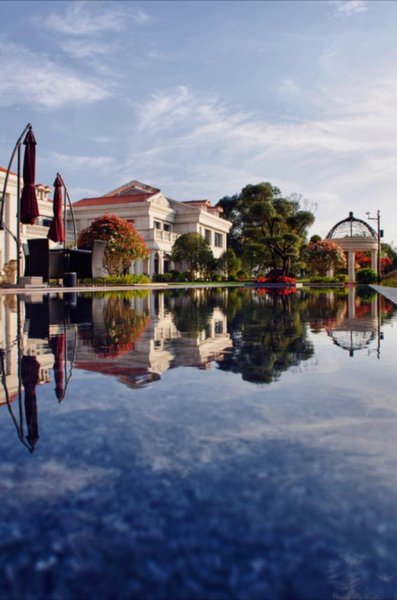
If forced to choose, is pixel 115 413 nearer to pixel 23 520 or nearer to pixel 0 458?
pixel 0 458

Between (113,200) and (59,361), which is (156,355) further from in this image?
(113,200)

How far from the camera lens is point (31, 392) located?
10.0 feet

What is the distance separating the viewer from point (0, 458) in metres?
1.91

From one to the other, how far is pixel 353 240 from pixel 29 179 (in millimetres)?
38662

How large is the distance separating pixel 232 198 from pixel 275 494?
7965 centimetres

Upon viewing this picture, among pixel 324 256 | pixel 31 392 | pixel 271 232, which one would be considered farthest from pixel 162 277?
pixel 31 392

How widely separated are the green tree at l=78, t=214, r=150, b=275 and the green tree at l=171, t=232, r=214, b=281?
14717 millimetres

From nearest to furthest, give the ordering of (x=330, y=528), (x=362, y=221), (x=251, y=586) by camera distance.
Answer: (x=251, y=586), (x=330, y=528), (x=362, y=221)

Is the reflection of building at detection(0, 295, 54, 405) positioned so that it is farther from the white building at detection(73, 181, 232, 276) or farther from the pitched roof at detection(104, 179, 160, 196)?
the pitched roof at detection(104, 179, 160, 196)

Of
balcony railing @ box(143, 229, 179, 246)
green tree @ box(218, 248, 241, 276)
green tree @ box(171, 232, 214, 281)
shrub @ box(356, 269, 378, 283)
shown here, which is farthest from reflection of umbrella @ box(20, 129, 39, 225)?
shrub @ box(356, 269, 378, 283)

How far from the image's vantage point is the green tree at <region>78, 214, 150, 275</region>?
33.1 m

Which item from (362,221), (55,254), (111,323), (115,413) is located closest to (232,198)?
(362,221)

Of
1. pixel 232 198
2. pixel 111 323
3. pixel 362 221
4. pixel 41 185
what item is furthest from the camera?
pixel 232 198

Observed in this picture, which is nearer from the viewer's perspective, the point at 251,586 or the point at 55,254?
the point at 251,586
